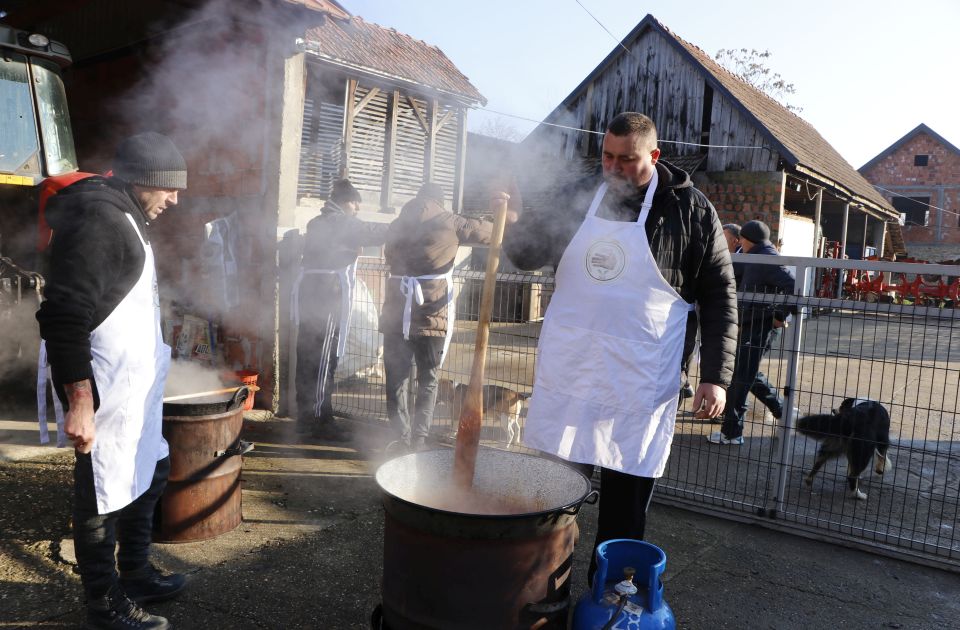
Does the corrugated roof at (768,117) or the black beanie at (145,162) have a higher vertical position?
the corrugated roof at (768,117)

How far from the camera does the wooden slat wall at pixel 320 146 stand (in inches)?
376

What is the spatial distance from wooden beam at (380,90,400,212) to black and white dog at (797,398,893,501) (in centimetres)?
748

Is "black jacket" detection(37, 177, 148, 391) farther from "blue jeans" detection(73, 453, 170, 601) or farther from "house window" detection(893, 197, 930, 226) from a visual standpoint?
"house window" detection(893, 197, 930, 226)

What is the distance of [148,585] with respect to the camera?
2.92 metres

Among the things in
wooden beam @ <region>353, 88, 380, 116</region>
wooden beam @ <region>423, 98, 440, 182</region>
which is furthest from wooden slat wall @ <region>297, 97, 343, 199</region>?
wooden beam @ <region>423, 98, 440, 182</region>

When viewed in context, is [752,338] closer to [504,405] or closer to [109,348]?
[504,405]

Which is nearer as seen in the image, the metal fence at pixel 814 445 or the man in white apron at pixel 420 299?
the metal fence at pixel 814 445

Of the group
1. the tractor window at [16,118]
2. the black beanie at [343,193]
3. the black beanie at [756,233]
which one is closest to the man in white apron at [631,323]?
the black beanie at [343,193]

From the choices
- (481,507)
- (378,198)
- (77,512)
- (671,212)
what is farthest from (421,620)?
(378,198)

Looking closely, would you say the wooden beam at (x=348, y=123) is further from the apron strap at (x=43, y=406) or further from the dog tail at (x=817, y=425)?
the dog tail at (x=817, y=425)

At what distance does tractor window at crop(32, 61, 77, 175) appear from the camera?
5.94 m

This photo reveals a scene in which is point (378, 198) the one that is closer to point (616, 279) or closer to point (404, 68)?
point (404, 68)

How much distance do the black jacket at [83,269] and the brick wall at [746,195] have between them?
12743 mm

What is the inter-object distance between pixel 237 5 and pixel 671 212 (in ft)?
15.2
